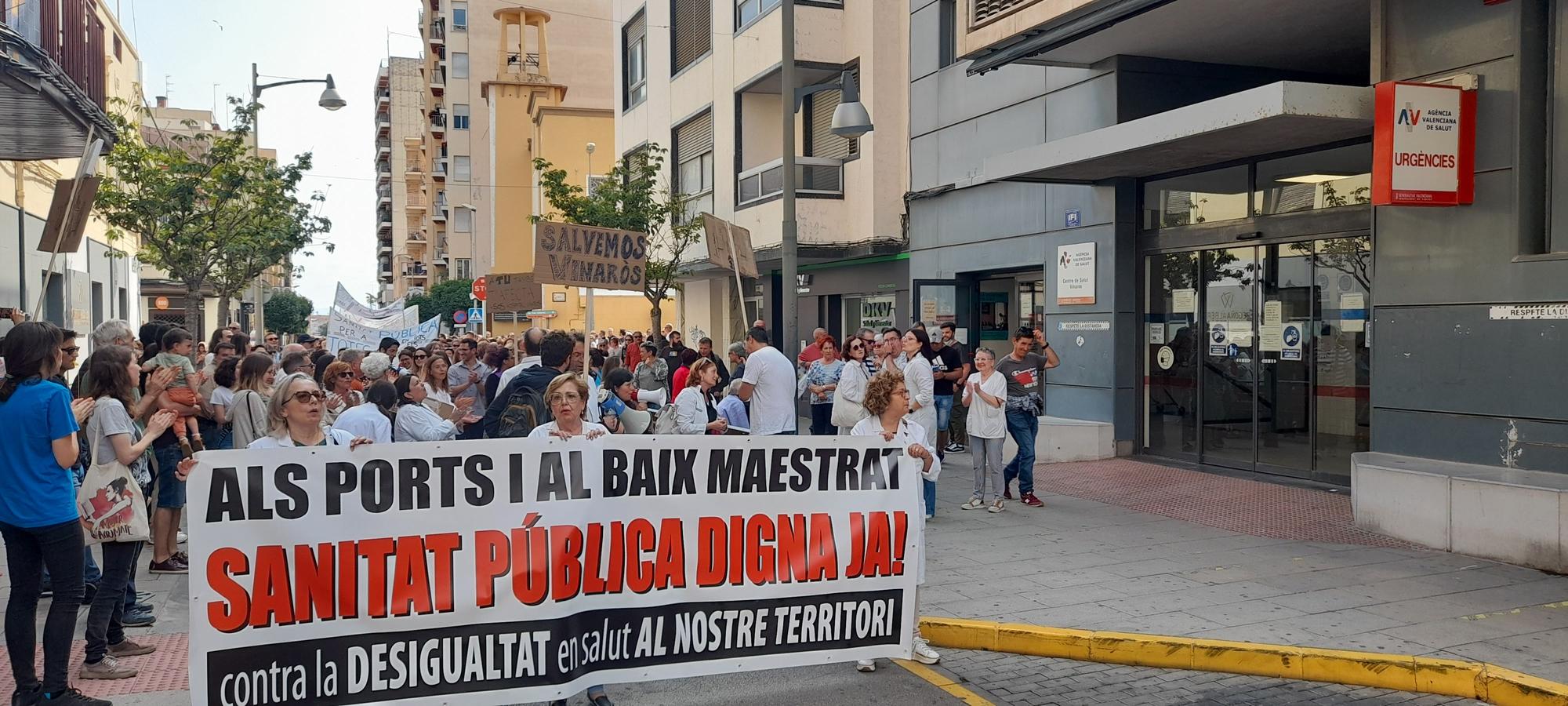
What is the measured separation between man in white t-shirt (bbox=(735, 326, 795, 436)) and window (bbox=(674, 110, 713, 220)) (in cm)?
1361

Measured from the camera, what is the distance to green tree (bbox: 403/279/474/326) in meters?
60.2

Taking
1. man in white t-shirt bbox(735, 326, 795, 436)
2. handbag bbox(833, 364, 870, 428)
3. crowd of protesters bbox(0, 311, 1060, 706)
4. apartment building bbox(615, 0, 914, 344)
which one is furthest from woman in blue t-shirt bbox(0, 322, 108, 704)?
apartment building bbox(615, 0, 914, 344)

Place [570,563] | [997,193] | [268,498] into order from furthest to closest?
[997,193] → [570,563] → [268,498]

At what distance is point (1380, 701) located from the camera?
5879 millimetres

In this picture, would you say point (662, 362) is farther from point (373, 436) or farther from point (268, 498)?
point (268, 498)

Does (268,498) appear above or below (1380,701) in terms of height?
above

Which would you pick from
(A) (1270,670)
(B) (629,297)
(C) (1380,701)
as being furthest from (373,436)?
(B) (629,297)

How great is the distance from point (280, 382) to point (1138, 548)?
6.65 meters

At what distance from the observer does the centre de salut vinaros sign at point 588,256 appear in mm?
9820

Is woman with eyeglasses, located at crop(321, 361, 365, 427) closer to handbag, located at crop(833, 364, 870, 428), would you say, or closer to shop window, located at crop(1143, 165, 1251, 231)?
handbag, located at crop(833, 364, 870, 428)

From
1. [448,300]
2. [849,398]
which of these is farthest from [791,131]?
[448,300]

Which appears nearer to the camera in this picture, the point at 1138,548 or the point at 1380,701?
the point at 1380,701

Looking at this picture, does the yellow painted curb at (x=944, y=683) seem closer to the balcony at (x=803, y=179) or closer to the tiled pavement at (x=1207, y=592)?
the tiled pavement at (x=1207, y=592)

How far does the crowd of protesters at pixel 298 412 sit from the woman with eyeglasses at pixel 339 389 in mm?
19
